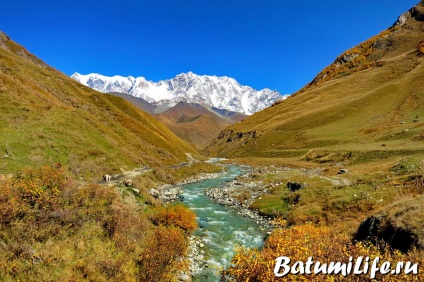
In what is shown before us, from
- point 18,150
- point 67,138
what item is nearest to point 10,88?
point 67,138

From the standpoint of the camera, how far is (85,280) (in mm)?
14258

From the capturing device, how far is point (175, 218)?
26.6 meters

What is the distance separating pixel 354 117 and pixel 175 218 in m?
114

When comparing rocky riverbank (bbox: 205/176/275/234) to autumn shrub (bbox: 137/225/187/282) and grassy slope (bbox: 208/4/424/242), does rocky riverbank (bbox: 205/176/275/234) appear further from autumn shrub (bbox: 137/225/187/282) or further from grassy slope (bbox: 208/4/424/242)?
autumn shrub (bbox: 137/225/187/282)

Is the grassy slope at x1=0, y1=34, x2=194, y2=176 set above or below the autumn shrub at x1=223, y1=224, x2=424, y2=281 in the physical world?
above

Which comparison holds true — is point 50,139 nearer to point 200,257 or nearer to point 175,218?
point 175,218

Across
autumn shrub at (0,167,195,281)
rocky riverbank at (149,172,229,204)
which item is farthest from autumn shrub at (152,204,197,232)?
rocky riverbank at (149,172,229,204)

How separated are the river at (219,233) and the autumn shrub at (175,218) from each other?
1.23 meters

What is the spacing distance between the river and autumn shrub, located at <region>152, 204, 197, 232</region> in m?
1.23

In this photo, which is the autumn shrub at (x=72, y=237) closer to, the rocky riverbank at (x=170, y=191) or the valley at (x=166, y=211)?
the valley at (x=166, y=211)

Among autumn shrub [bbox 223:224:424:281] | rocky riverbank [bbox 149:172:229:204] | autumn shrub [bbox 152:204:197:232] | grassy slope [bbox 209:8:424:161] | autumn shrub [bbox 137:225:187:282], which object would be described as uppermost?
grassy slope [bbox 209:8:424:161]

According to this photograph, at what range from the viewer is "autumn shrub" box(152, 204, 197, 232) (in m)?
25.8

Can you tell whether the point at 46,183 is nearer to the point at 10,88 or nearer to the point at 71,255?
the point at 71,255

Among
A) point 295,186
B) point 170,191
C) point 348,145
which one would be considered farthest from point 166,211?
point 348,145
